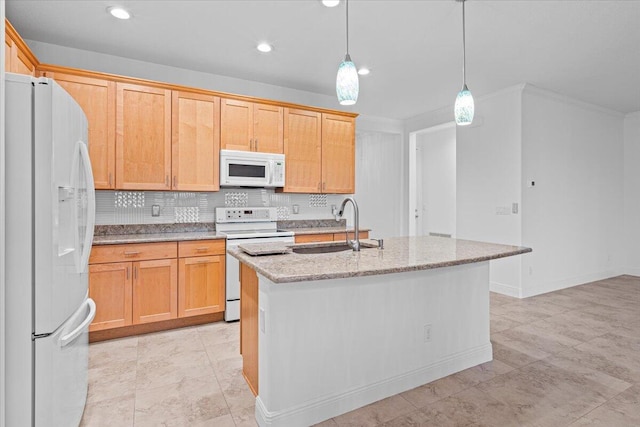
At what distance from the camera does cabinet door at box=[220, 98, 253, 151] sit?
3.73 metres

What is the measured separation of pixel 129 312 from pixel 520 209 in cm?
448

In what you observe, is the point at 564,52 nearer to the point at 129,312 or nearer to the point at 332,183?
the point at 332,183

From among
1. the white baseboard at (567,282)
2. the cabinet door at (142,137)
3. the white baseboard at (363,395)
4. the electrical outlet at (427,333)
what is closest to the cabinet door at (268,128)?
the cabinet door at (142,137)

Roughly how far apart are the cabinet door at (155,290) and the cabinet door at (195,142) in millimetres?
854

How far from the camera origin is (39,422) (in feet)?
4.46

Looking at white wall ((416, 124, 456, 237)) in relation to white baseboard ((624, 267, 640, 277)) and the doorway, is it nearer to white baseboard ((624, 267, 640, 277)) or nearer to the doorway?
the doorway

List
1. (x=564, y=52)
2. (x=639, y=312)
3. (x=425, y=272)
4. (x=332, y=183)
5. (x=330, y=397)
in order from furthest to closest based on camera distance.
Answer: (x=332, y=183) < (x=639, y=312) < (x=564, y=52) < (x=425, y=272) < (x=330, y=397)

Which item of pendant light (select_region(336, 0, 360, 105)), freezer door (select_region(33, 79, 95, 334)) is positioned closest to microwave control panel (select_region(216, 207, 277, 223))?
freezer door (select_region(33, 79, 95, 334))

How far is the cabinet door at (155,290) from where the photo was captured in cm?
307

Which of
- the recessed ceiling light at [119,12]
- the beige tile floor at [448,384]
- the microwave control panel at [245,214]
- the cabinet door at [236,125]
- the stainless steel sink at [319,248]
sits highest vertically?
the recessed ceiling light at [119,12]

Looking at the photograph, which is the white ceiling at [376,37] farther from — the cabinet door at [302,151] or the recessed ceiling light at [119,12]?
the cabinet door at [302,151]

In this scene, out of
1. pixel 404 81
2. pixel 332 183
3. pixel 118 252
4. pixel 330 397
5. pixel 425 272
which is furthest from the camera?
pixel 332 183

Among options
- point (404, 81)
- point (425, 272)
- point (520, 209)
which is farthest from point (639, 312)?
point (404, 81)

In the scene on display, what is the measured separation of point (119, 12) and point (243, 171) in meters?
1.74
